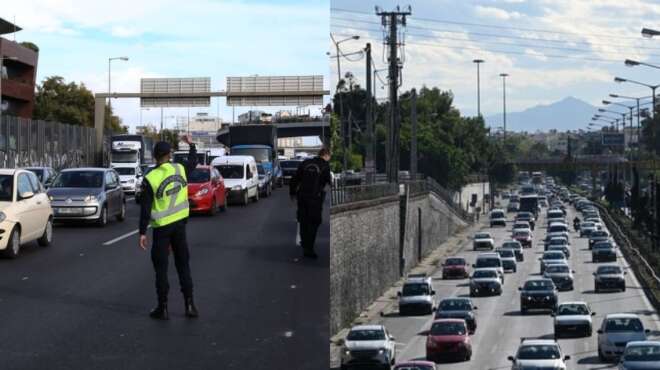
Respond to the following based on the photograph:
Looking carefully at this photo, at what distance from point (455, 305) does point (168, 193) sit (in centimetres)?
353

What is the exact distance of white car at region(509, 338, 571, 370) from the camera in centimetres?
498

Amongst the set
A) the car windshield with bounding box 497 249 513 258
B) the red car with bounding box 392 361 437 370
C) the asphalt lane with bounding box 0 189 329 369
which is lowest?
the car windshield with bounding box 497 249 513 258

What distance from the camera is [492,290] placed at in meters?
9.66

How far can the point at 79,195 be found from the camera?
9.42 metres

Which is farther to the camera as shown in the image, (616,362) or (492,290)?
(492,290)

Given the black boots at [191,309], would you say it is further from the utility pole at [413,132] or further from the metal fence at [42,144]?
the metal fence at [42,144]

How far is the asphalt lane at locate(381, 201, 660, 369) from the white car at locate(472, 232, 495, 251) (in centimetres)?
97

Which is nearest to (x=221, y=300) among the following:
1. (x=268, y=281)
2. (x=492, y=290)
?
(x=268, y=281)

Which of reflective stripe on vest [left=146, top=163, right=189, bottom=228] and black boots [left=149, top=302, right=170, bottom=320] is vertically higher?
reflective stripe on vest [left=146, top=163, right=189, bottom=228]

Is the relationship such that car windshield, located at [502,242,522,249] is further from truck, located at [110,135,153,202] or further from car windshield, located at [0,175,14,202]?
car windshield, located at [0,175,14,202]

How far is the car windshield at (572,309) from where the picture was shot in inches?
275

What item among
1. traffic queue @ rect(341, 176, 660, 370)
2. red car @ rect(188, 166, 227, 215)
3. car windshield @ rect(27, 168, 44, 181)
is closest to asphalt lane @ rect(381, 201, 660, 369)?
traffic queue @ rect(341, 176, 660, 370)

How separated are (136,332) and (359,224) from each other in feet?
7.32

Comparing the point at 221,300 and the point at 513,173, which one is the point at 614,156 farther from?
the point at 221,300
